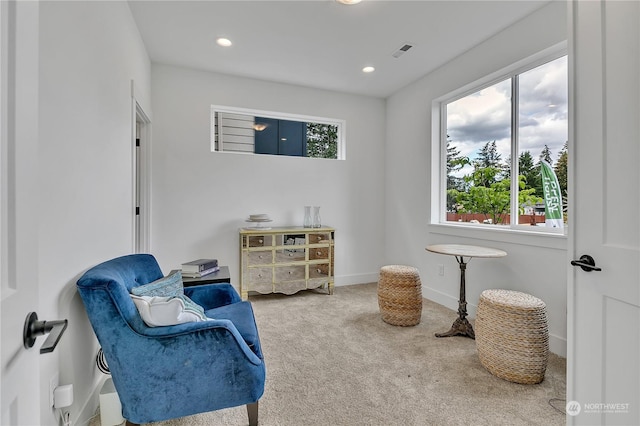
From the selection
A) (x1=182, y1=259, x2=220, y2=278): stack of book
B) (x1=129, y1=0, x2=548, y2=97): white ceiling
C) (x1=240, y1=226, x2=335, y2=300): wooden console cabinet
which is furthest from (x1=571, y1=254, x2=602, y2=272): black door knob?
(x1=240, y1=226, x2=335, y2=300): wooden console cabinet

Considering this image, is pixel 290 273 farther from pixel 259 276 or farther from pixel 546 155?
pixel 546 155

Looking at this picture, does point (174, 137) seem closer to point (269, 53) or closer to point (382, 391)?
point (269, 53)

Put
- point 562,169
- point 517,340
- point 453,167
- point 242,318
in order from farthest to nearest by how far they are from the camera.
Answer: point 453,167, point 562,169, point 517,340, point 242,318

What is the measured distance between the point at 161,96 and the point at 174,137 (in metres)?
0.45

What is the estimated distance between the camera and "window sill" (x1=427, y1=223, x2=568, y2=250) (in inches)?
90.2

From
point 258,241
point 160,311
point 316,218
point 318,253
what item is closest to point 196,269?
point 258,241

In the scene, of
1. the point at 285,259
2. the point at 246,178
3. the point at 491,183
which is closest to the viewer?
the point at 491,183

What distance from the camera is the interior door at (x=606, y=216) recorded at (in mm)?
1015

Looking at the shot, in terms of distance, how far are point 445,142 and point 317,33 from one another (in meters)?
1.87

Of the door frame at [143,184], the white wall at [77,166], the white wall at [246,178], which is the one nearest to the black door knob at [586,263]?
the white wall at [77,166]

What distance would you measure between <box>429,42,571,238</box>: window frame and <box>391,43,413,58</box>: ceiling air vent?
2.24 feet

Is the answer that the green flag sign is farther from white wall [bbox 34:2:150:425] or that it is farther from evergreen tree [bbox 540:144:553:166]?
white wall [bbox 34:2:150:425]

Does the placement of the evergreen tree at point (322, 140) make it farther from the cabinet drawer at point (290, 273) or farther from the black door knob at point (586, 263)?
the black door knob at point (586, 263)

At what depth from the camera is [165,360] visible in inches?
51.6
